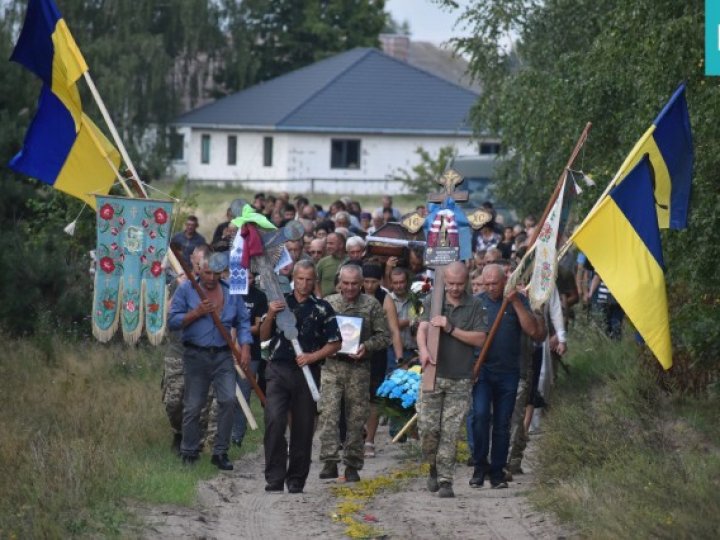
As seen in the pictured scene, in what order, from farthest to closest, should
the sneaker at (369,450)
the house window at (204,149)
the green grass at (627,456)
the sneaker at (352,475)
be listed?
the house window at (204,149), the sneaker at (369,450), the sneaker at (352,475), the green grass at (627,456)

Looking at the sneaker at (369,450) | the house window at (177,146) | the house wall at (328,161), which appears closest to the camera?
the sneaker at (369,450)

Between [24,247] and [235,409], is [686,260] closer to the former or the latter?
[235,409]

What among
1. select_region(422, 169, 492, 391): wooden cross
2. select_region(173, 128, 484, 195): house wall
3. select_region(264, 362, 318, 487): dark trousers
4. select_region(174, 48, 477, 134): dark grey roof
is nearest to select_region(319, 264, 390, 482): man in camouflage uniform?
select_region(264, 362, 318, 487): dark trousers

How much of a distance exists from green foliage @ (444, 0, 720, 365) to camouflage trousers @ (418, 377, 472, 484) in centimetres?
268

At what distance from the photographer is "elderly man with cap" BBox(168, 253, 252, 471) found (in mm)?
13852

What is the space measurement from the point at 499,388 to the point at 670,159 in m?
2.41

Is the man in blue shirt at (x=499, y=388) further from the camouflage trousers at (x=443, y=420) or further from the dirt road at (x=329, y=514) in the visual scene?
the camouflage trousers at (x=443, y=420)

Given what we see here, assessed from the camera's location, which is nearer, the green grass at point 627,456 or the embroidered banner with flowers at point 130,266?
the green grass at point 627,456

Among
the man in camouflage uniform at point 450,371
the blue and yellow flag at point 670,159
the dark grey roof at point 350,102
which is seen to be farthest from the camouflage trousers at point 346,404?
the dark grey roof at point 350,102

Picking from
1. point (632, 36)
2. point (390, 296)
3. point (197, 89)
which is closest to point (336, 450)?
point (390, 296)

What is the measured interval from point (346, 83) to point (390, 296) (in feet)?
163

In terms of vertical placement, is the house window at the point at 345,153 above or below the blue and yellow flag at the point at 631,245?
below

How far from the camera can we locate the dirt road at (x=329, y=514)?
37.6 feet

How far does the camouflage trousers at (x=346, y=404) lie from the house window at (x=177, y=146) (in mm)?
54006
